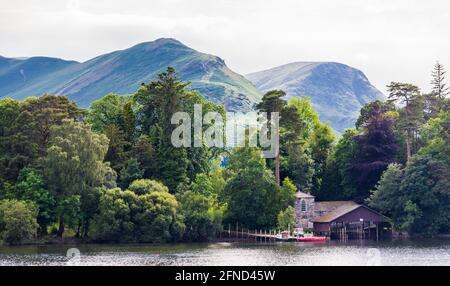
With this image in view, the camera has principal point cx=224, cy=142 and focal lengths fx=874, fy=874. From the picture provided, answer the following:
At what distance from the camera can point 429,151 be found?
89438mm

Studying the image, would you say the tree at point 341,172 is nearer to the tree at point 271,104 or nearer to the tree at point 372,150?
the tree at point 372,150

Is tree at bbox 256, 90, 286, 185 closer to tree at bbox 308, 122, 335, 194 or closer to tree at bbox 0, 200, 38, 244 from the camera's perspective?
tree at bbox 308, 122, 335, 194

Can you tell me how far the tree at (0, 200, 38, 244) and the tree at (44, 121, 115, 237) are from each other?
11.2ft

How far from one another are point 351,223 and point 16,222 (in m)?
33.9

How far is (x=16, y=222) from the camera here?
74812mm

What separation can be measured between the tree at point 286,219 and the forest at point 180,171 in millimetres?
99

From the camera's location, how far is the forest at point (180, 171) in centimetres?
7894

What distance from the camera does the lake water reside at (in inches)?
2261

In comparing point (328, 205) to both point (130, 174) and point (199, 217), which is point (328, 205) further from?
point (130, 174)

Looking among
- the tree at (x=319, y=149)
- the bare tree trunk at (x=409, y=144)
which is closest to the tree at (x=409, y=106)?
the bare tree trunk at (x=409, y=144)

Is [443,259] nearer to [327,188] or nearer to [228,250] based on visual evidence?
[228,250]

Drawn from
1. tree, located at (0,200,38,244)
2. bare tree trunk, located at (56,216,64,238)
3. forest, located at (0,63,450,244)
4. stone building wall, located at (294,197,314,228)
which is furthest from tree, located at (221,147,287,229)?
tree, located at (0,200,38,244)

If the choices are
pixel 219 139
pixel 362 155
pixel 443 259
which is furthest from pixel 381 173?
pixel 443 259

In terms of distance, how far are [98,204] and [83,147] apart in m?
5.43
